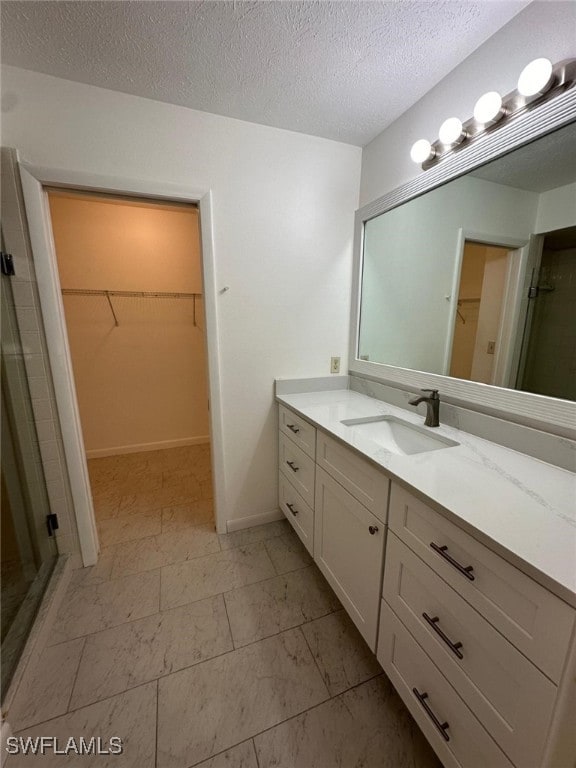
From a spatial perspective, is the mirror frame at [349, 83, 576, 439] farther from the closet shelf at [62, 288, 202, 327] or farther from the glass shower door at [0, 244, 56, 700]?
the closet shelf at [62, 288, 202, 327]

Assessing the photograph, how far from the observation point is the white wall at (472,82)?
3.10 ft

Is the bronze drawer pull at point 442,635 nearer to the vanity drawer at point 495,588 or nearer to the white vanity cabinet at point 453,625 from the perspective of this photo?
the white vanity cabinet at point 453,625

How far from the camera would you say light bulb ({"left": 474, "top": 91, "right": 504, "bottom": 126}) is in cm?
105

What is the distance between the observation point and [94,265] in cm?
274

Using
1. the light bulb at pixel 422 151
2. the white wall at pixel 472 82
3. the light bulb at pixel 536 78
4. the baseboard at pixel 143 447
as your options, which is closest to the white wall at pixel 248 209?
the white wall at pixel 472 82

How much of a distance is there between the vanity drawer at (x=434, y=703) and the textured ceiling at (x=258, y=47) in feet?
6.69

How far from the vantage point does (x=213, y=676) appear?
1.19 metres

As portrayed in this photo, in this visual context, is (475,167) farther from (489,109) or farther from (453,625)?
(453,625)

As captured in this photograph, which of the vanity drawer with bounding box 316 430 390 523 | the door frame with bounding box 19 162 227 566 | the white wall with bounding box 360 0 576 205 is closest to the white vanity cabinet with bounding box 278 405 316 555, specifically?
the vanity drawer with bounding box 316 430 390 523

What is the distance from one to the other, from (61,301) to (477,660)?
6.89 feet

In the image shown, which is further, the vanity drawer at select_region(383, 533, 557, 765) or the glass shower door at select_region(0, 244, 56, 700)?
the glass shower door at select_region(0, 244, 56, 700)

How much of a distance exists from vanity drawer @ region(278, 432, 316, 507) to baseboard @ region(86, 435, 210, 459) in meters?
1.69

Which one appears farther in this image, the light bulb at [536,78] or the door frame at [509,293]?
the door frame at [509,293]

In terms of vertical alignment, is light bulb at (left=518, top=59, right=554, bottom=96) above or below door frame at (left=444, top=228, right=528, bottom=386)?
above
